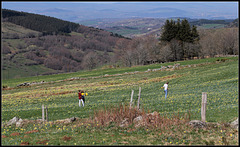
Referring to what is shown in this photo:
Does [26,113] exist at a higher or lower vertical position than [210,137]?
lower

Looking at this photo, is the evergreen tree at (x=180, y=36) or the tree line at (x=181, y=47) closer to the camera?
the tree line at (x=181, y=47)

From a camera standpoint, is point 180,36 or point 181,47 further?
point 180,36

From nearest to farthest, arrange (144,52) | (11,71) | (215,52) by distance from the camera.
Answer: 1. (215,52)
2. (144,52)
3. (11,71)

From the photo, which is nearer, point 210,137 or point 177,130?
point 210,137

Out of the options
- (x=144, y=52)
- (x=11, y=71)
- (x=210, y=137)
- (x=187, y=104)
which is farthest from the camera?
(x=11, y=71)

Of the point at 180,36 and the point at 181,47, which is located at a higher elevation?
Result: the point at 180,36

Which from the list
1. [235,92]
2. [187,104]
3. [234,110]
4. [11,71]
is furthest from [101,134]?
[11,71]

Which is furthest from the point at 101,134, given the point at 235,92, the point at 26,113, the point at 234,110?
the point at 235,92

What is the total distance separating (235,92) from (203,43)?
276ft

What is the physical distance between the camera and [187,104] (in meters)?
26.4

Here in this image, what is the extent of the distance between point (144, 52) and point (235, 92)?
8871 cm

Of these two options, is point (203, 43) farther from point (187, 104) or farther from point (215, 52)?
point (187, 104)

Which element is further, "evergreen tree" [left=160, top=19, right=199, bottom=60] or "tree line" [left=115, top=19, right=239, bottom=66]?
"evergreen tree" [left=160, top=19, right=199, bottom=60]

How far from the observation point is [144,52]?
118 metres
